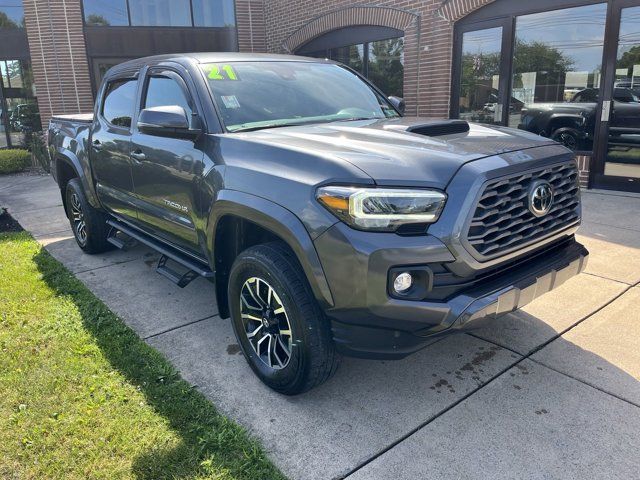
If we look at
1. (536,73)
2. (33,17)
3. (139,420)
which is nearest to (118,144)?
(139,420)

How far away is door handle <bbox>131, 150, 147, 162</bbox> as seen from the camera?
3.95 meters

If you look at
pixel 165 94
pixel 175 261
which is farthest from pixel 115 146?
pixel 175 261

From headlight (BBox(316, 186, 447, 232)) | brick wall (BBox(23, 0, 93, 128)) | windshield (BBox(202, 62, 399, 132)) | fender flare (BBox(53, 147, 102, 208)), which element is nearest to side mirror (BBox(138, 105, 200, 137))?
windshield (BBox(202, 62, 399, 132))

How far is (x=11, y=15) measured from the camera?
1398 centimetres

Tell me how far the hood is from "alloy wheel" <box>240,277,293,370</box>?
80 cm

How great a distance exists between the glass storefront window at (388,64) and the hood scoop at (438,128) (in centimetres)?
758

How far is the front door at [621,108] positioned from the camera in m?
7.31

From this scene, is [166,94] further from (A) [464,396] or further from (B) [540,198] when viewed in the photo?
(A) [464,396]

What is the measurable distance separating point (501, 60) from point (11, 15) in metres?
12.6

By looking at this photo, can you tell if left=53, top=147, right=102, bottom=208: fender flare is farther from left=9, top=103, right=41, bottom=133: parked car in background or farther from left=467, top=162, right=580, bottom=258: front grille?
left=9, top=103, right=41, bottom=133: parked car in background

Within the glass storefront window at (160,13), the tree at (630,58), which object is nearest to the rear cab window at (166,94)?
the tree at (630,58)

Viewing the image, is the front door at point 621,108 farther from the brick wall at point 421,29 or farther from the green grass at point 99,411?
the green grass at point 99,411

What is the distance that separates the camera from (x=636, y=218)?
20.9 ft

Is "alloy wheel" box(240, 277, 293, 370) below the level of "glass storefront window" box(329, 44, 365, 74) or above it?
below
